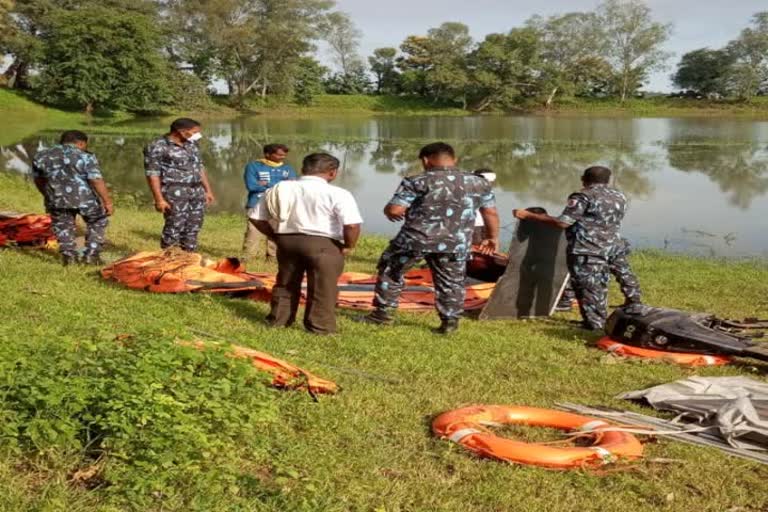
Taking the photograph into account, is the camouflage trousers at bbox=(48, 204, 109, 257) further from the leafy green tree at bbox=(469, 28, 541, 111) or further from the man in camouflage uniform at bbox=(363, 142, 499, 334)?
the leafy green tree at bbox=(469, 28, 541, 111)

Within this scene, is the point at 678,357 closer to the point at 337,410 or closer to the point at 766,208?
the point at 337,410

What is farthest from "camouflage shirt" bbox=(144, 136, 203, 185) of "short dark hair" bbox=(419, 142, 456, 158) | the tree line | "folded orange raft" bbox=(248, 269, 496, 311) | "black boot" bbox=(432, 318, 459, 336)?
the tree line

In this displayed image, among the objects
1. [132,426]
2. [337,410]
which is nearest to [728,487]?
[337,410]

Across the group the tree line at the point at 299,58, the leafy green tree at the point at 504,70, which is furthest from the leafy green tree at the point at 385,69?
the leafy green tree at the point at 504,70

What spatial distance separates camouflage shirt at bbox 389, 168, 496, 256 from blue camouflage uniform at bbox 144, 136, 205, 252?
292 cm

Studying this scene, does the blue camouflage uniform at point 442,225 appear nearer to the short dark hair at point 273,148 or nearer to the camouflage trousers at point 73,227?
the short dark hair at point 273,148

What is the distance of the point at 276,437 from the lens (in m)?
3.42

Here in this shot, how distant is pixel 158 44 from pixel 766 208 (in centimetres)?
4387

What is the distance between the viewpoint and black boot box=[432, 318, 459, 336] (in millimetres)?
5930

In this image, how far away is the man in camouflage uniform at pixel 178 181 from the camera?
747cm

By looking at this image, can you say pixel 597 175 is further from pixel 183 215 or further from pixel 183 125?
pixel 183 215

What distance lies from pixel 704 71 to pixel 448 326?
73.4 metres

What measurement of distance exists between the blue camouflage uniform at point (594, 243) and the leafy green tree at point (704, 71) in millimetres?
69028

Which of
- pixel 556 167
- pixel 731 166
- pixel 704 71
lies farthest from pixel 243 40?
pixel 704 71
